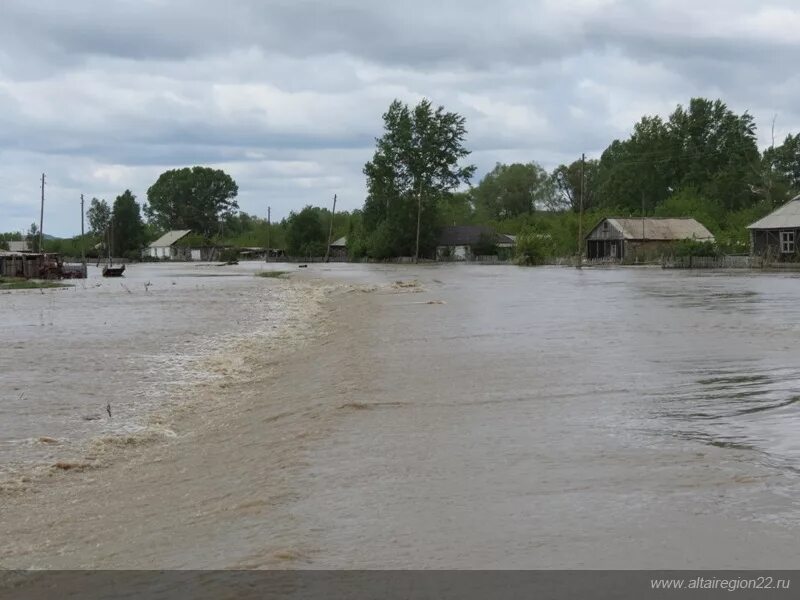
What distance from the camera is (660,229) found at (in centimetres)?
8619

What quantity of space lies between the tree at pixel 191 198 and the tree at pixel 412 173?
282 feet

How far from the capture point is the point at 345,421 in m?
10.0

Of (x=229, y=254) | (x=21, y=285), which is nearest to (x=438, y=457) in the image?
(x=21, y=285)

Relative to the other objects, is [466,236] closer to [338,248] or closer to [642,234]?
[338,248]

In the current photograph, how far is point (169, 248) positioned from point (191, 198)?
76.5ft

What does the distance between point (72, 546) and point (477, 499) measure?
300cm

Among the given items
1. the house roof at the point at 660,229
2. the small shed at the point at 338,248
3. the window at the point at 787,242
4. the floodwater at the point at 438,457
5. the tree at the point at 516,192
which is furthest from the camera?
the tree at the point at 516,192

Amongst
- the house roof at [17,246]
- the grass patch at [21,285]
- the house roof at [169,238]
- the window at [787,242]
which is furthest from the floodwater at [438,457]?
the house roof at [169,238]

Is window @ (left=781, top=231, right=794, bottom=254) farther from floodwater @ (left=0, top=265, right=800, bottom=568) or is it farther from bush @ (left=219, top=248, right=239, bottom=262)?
bush @ (left=219, top=248, right=239, bottom=262)

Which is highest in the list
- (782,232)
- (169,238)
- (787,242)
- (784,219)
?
(169,238)

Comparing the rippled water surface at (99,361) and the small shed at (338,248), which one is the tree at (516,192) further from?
the rippled water surface at (99,361)

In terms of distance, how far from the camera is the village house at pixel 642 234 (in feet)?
275

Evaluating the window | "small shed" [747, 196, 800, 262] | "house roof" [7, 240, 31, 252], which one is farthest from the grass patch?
the window

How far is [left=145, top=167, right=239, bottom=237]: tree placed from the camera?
18725 cm
